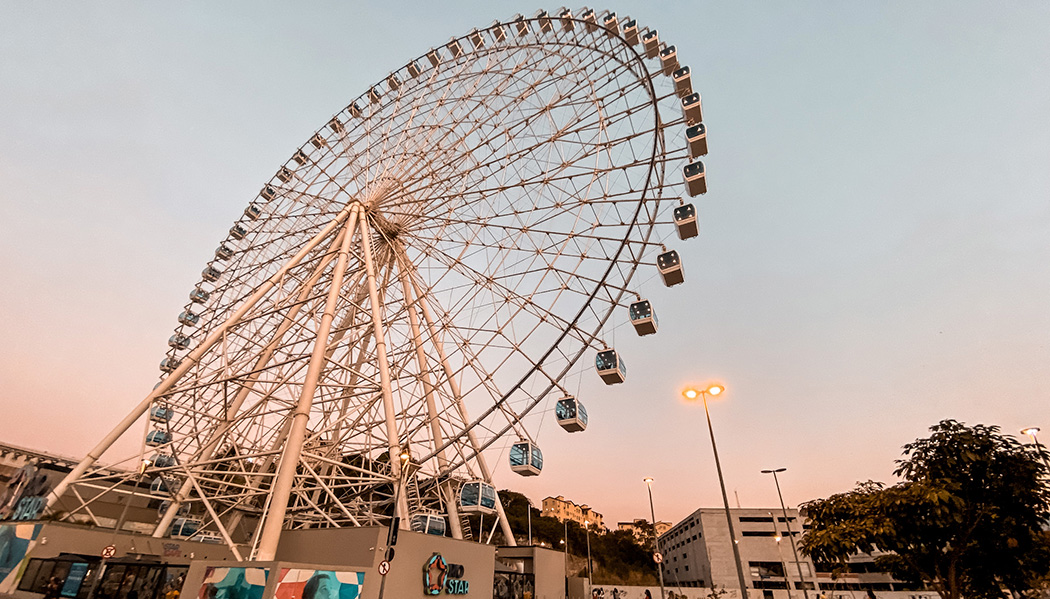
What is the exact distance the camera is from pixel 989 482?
15.4m

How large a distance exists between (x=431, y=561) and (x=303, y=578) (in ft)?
14.1

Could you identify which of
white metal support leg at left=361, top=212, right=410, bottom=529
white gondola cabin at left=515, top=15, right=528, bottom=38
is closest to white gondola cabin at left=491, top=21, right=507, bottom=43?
white gondola cabin at left=515, top=15, right=528, bottom=38

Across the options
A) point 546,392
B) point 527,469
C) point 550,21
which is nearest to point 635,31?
point 550,21

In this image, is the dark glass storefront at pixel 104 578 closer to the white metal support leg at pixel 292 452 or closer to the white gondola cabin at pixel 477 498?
the white metal support leg at pixel 292 452

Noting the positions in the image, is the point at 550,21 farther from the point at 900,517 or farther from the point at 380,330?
the point at 900,517

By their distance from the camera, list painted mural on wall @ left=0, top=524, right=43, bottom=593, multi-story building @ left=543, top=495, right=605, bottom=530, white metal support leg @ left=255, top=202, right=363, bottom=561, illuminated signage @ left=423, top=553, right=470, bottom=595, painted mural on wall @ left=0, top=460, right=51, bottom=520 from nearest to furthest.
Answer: white metal support leg @ left=255, top=202, right=363, bottom=561, illuminated signage @ left=423, top=553, right=470, bottom=595, painted mural on wall @ left=0, top=524, right=43, bottom=593, painted mural on wall @ left=0, top=460, right=51, bottom=520, multi-story building @ left=543, top=495, right=605, bottom=530

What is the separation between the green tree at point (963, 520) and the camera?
14992 mm

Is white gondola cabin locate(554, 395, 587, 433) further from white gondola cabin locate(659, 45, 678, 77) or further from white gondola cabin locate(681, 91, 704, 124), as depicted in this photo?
white gondola cabin locate(659, 45, 678, 77)

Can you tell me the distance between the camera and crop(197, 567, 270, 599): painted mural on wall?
1311 cm

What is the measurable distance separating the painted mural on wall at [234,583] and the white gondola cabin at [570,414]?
10.6m

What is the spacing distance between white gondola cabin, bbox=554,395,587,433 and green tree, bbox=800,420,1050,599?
26.4ft

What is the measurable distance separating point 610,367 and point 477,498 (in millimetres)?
6809

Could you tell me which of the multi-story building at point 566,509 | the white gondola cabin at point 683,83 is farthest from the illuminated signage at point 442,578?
the multi-story building at point 566,509

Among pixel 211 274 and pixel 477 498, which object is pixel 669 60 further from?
pixel 211 274
